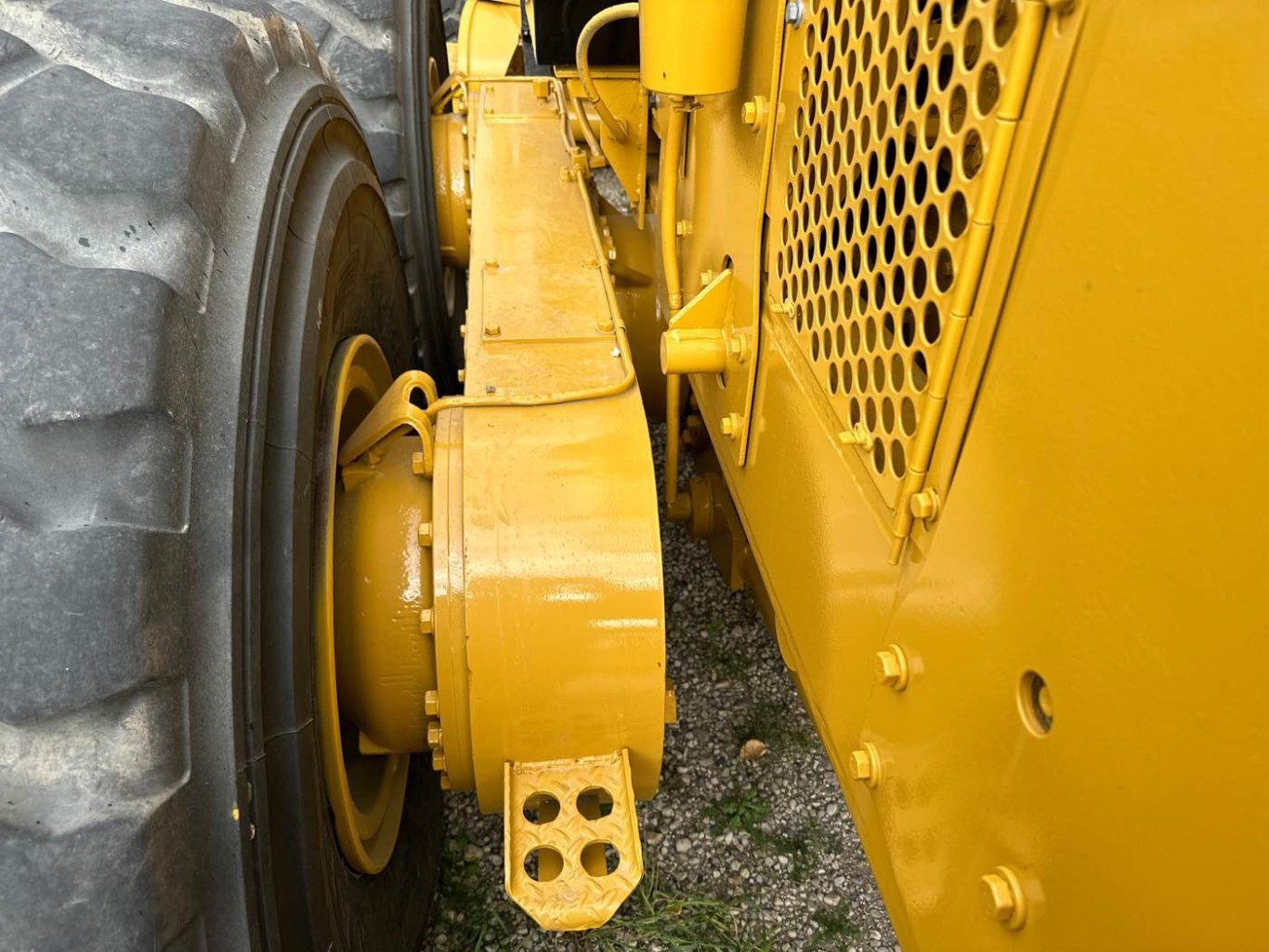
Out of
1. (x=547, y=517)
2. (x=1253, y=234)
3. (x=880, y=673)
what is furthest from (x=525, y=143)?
(x=1253, y=234)

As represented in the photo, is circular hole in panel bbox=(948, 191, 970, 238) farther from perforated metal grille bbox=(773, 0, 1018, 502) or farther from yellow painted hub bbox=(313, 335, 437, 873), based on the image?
yellow painted hub bbox=(313, 335, 437, 873)

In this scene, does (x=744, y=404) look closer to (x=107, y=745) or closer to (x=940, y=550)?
(x=940, y=550)

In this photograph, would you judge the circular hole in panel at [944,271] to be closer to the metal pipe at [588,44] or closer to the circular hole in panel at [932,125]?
the circular hole in panel at [932,125]

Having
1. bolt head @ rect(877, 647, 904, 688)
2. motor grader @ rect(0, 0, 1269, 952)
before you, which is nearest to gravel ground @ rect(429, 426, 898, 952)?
motor grader @ rect(0, 0, 1269, 952)

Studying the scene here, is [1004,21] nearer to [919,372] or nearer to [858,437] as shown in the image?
[919,372]

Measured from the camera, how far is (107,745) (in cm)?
80

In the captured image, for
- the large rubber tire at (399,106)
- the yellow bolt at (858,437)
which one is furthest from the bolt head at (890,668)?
the large rubber tire at (399,106)

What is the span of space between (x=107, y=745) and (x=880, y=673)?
0.74 metres

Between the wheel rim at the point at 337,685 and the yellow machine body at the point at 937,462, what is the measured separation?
0.43ft

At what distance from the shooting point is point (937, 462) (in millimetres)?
815

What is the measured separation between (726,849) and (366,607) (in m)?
1.05

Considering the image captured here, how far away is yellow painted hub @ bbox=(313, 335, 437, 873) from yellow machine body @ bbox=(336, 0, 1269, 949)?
5 centimetres

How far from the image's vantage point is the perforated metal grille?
2.45 feet

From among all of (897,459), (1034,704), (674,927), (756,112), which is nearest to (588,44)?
(756,112)
